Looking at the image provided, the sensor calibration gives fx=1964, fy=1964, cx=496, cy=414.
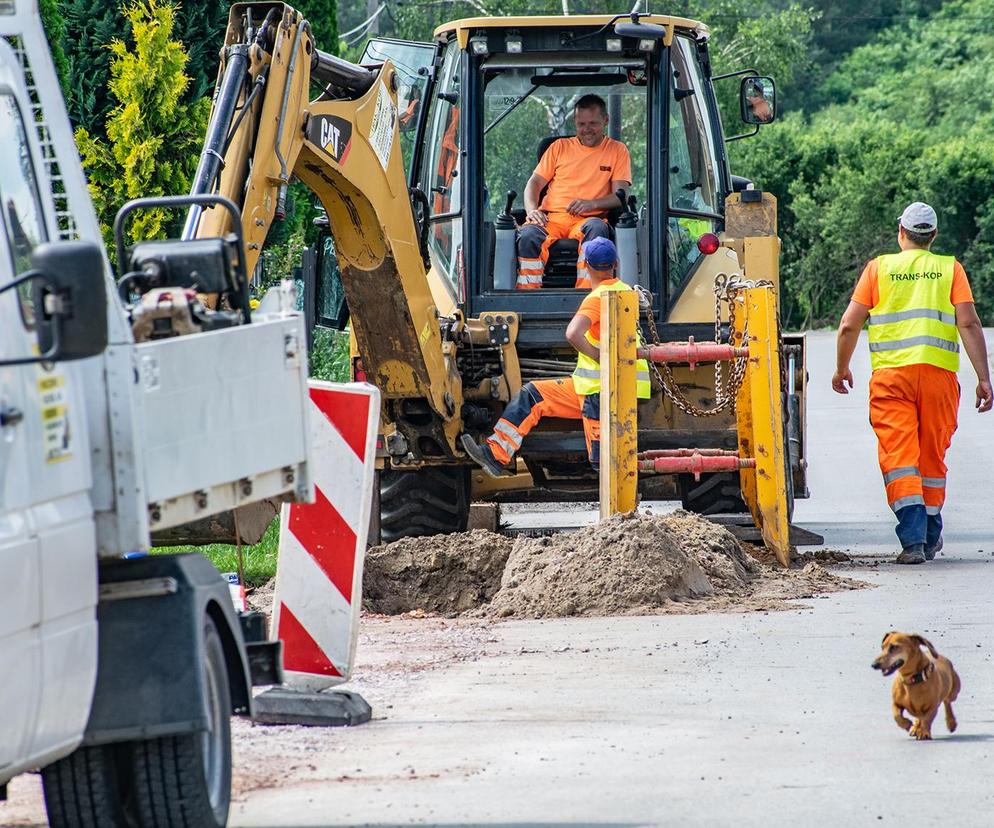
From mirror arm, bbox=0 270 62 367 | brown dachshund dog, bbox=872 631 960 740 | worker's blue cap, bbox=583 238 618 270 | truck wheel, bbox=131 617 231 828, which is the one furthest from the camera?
worker's blue cap, bbox=583 238 618 270

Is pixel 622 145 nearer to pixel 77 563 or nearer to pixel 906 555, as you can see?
pixel 906 555

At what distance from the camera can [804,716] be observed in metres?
7.36

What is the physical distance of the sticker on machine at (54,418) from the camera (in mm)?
5008

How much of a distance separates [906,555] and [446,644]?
149 inches

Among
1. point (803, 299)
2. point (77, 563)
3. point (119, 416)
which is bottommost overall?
point (803, 299)

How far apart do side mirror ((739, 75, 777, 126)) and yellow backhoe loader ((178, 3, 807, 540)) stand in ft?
0.05

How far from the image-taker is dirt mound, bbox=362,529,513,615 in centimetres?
1062

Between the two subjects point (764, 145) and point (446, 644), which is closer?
point (446, 644)

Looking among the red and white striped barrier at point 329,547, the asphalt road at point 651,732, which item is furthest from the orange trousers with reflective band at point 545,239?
the red and white striped barrier at point 329,547

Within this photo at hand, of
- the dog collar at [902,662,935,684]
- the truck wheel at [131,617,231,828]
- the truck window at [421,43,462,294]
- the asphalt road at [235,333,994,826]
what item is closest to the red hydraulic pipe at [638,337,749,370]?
the asphalt road at [235,333,994,826]

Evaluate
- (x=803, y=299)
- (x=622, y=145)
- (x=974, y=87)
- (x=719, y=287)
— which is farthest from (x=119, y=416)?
(x=974, y=87)

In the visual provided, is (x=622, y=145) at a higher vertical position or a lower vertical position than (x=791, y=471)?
higher

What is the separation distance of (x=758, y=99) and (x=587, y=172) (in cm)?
123

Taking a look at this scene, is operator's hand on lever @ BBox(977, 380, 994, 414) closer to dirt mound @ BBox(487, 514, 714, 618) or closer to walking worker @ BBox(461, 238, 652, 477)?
walking worker @ BBox(461, 238, 652, 477)
